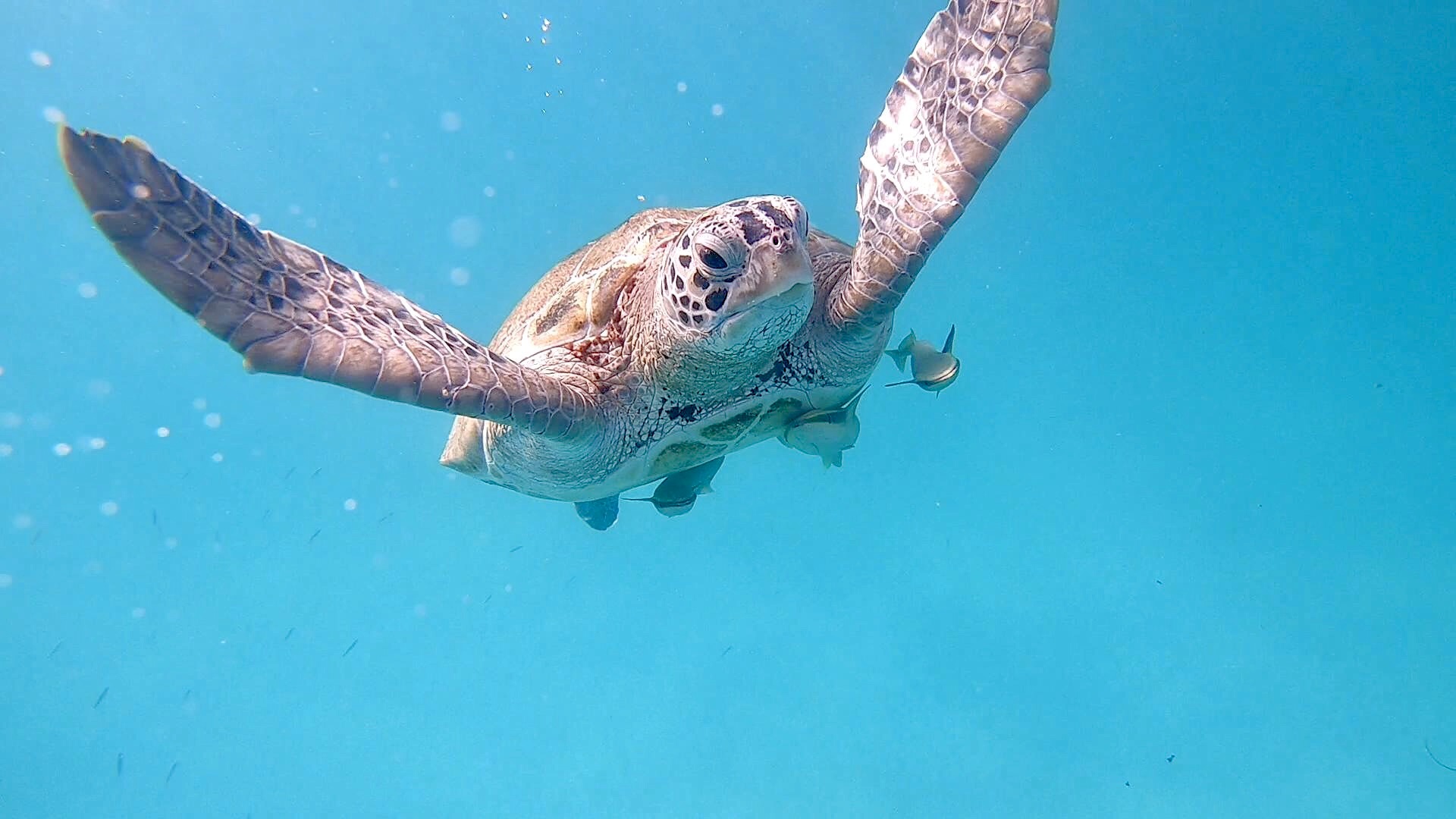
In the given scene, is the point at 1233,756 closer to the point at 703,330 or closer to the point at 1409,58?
the point at 1409,58

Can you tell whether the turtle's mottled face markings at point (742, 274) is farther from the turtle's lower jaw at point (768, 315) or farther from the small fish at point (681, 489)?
the small fish at point (681, 489)

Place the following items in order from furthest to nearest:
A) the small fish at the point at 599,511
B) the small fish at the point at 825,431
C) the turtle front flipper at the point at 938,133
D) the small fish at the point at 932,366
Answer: the small fish at the point at 599,511
the small fish at the point at 932,366
the small fish at the point at 825,431
the turtle front flipper at the point at 938,133

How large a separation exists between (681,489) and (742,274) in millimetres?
2371

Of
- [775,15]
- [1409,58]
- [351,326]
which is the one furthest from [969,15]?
[1409,58]

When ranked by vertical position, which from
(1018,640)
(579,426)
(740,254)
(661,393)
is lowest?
(1018,640)

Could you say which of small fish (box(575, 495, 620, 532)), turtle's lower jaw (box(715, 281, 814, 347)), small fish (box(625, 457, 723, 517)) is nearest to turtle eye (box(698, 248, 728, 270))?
turtle's lower jaw (box(715, 281, 814, 347))

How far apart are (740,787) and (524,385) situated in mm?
12923

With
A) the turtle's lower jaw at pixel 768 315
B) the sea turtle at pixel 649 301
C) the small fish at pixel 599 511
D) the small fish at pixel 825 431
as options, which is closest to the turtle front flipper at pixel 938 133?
the sea turtle at pixel 649 301

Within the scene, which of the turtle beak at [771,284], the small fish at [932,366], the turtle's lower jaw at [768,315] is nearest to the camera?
the turtle beak at [771,284]

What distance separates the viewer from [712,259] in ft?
9.55

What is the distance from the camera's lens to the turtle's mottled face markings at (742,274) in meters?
2.80

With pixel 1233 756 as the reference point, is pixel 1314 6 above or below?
above

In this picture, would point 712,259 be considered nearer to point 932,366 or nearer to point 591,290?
point 591,290

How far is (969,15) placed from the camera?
3.51 meters
